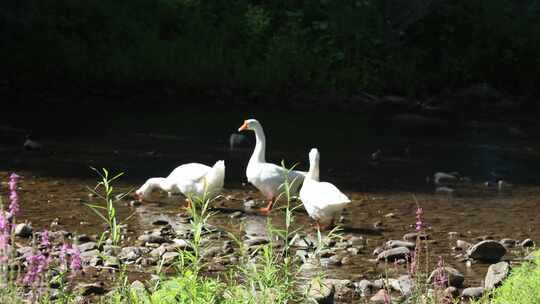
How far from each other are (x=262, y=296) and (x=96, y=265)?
3.13 metres

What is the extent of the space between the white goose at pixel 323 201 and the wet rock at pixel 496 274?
1.90 metres

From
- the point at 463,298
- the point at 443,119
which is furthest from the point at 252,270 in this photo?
the point at 443,119

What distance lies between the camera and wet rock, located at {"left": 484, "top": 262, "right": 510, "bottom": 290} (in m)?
7.75

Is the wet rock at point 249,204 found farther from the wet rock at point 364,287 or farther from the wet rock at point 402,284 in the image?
the wet rock at point 402,284

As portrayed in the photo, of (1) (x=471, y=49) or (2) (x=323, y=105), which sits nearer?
(2) (x=323, y=105)

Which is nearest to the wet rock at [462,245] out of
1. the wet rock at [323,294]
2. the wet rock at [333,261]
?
the wet rock at [333,261]

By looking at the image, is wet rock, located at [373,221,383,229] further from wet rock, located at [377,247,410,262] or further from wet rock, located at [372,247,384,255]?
wet rock, located at [377,247,410,262]

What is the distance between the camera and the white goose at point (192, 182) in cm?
1066

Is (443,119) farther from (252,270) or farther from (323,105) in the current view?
(252,270)

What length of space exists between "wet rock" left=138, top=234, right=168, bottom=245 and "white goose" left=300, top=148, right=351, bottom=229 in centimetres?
162

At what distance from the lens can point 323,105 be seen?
22.4 metres

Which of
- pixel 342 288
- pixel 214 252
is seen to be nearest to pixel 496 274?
pixel 342 288

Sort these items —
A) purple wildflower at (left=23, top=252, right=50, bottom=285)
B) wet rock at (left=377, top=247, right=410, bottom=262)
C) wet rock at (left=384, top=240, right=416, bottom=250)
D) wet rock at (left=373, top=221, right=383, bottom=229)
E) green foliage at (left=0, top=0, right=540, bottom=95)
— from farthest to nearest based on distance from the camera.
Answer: green foliage at (left=0, top=0, right=540, bottom=95)
wet rock at (left=373, top=221, right=383, bottom=229)
wet rock at (left=384, top=240, right=416, bottom=250)
wet rock at (left=377, top=247, right=410, bottom=262)
purple wildflower at (left=23, top=252, right=50, bottom=285)

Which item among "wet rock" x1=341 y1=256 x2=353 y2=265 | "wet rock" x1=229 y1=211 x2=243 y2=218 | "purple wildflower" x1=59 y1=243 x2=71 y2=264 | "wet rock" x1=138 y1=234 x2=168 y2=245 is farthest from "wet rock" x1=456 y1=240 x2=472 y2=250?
"purple wildflower" x1=59 y1=243 x2=71 y2=264
